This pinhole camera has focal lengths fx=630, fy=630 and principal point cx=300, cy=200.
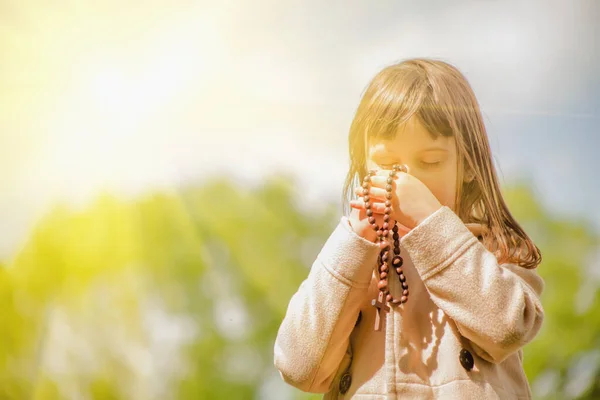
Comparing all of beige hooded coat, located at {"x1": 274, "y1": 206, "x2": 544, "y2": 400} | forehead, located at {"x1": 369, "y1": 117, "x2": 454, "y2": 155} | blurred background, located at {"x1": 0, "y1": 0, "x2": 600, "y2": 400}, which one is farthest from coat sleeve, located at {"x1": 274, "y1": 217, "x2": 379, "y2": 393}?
blurred background, located at {"x1": 0, "y1": 0, "x2": 600, "y2": 400}

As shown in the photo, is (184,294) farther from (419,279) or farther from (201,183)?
(419,279)

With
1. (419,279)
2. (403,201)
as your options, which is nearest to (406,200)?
(403,201)

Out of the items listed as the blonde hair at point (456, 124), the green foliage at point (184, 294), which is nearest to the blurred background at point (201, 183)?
the green foliage at point (184, 294)

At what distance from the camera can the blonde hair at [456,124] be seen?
28.7 inches

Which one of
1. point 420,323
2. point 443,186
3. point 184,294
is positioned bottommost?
point 184,294

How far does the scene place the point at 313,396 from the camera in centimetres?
130

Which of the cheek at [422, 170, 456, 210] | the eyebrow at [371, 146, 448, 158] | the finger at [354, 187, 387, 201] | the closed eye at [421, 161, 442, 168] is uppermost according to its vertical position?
A: the eyebrow at [371, 146, 448, 158]

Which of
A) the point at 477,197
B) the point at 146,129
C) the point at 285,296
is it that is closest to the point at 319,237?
the point at 285,296

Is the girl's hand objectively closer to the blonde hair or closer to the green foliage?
the blonde hair

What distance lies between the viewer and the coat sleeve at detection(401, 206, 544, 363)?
0.63 m

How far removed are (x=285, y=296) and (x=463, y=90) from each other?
2.37ft

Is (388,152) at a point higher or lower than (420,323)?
higher

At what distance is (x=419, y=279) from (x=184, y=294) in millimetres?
761

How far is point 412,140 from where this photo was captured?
0.71m
